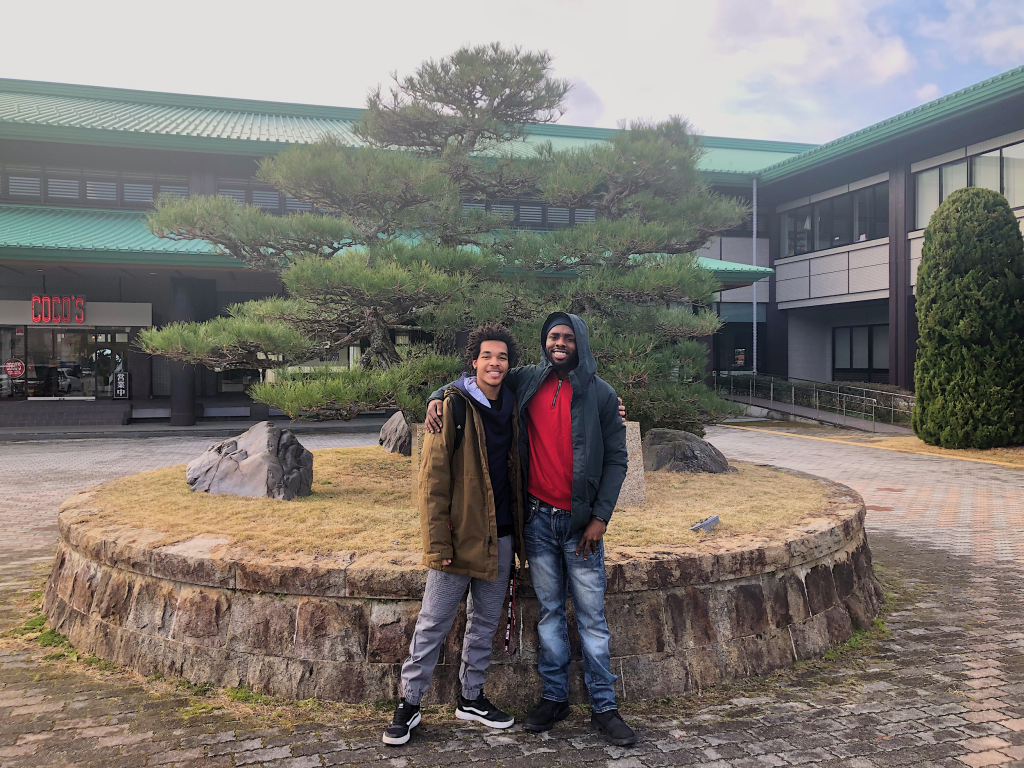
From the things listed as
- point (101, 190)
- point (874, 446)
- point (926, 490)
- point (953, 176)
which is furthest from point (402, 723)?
point (953, 176)

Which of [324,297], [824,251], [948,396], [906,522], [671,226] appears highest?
[824,251]

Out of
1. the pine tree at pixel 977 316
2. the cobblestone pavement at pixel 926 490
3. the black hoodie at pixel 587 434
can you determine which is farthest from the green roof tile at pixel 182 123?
the black hoodie at pixel 587 434

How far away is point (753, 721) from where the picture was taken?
10.6 ft

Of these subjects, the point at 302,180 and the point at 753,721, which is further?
the point at 302,180

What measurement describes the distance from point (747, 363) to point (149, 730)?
23.8 m

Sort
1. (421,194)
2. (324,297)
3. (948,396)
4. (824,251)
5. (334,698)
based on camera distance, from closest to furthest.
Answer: (334,698), (324,297), (421,194), (948,396), (824,251)

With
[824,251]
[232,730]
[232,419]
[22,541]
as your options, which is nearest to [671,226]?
[232,730]

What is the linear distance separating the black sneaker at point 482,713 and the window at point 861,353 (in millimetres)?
21471

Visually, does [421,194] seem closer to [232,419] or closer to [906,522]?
[906,522]

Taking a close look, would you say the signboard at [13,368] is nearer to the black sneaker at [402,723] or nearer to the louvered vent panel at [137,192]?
the louvered vent panel at [137,192]

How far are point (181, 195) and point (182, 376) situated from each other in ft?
15.4

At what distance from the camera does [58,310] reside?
17.8 metres

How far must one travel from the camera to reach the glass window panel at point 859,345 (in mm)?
22594

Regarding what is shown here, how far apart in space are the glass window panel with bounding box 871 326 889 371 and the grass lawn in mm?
17222
